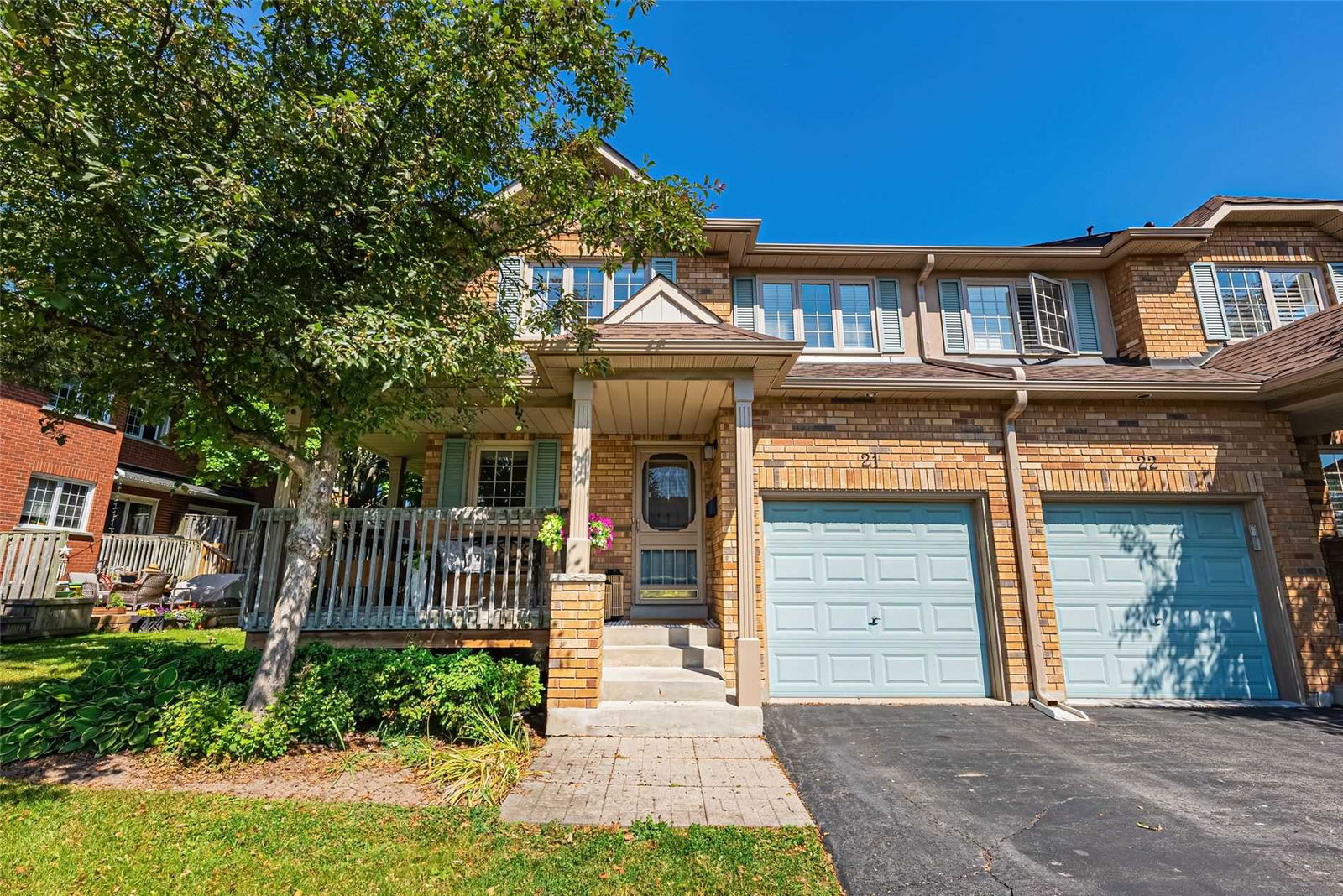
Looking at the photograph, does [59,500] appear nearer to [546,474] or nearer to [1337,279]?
[546,474]

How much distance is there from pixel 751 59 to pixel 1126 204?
24.9 feet

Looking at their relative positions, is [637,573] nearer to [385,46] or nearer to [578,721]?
[578,721]

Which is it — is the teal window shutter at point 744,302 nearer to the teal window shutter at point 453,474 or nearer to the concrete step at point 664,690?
the teal window shutter at point 453,474

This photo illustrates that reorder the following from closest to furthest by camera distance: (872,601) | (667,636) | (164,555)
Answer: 1. (667,636)
2. (872,601)
3. (164,555)

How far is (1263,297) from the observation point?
29.2 ft

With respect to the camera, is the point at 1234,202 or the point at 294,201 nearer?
the point at 294,201

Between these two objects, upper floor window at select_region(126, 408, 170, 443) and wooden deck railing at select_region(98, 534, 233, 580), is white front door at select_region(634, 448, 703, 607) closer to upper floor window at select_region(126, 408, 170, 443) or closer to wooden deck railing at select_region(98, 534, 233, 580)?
wooden deck railing at select_region(98, 534, 233, 580)

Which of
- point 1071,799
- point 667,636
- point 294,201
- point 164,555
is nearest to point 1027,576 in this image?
point 1071,799

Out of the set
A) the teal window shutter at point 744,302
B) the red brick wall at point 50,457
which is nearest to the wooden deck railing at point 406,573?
the teal window shutter at point 744,302

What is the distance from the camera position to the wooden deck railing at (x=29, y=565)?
9047 millimetres

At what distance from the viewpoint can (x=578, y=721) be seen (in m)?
5.37

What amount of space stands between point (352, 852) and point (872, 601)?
18.4ft

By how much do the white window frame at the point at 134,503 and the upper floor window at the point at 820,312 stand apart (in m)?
16.2

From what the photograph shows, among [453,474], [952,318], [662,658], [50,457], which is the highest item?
[952,318]
